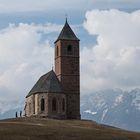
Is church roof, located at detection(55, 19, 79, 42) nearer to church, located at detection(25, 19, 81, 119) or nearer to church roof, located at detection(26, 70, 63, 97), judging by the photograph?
church, located at detection(25, 19, 81, 119)

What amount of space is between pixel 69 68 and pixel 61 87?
777 centimetres

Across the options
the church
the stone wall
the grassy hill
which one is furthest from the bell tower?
the grassy hill

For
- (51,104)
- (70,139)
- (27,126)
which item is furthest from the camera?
(51,104)

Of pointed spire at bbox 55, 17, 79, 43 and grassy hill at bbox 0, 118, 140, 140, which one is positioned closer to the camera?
grassy hill at bbox 0, 118, 140, 140

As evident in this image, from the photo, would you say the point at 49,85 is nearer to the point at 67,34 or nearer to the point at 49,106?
the point at 49,106

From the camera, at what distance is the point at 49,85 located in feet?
483

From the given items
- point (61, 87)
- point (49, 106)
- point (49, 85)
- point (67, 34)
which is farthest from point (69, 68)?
point (49, 106)

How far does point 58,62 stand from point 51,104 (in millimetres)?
15566

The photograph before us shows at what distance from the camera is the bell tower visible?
15188cm

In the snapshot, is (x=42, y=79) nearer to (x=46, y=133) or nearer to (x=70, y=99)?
(x=70, y=99)

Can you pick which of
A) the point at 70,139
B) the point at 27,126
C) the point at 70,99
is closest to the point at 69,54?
the point at 70,99

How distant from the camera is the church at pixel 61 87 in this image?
14562 centimetres

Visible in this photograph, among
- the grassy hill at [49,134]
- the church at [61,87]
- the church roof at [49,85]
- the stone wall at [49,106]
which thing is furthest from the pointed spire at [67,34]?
the grassy hill at [49,134]

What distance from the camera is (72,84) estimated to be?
6029 inches
